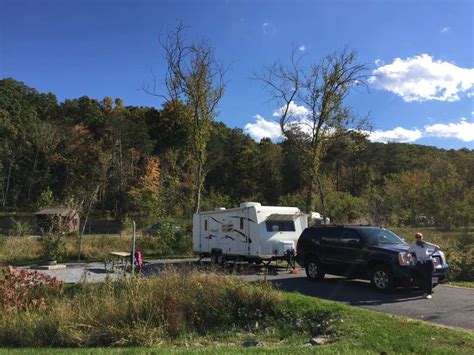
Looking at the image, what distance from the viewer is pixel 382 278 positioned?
46.2 ft

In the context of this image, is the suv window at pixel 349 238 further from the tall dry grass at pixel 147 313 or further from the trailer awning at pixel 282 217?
the trailer awning at pixel 282 217

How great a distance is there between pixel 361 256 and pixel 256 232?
6.21 metres

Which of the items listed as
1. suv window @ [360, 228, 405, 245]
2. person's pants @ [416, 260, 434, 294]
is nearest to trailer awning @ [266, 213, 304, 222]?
suv window @ [360, 228, 405, 245]

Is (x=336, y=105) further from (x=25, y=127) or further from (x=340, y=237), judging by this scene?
(x=25, y=127)

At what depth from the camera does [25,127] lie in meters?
70.1

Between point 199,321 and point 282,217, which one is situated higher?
point 282,217

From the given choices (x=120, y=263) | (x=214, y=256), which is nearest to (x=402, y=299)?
(x=120, y=263)

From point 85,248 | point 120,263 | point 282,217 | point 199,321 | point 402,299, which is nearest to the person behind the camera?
point 199,321

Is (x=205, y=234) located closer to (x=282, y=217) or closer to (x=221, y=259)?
(x=221, y=259)

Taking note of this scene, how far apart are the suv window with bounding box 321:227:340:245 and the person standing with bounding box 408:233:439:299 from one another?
8.88 ft

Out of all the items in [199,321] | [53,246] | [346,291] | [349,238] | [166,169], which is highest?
[166,169]

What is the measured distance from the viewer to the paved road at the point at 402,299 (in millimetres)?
10750

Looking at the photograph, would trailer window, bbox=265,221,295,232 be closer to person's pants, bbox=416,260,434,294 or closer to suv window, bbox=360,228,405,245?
suv window, bbox=360,228,405,245

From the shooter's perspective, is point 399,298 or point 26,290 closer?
point 26,290
